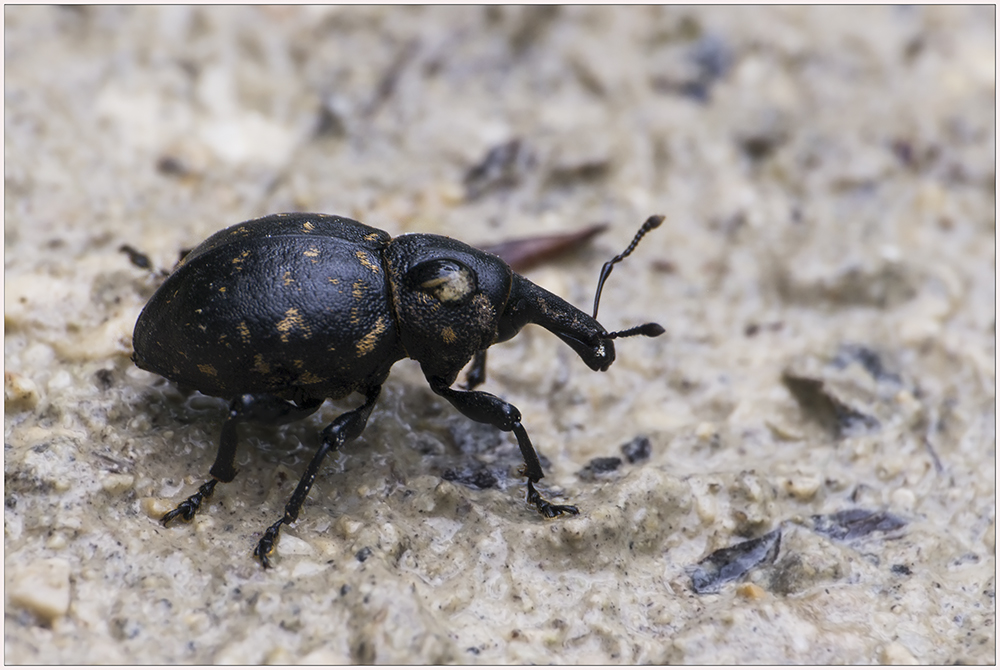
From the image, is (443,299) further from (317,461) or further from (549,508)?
(549,508)

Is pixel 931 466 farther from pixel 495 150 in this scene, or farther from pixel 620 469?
pixel 495 150

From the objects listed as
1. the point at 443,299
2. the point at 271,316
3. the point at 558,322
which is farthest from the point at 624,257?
the point at 271,316

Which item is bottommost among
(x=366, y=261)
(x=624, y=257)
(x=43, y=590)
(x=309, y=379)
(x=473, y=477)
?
(x=473, y=477)

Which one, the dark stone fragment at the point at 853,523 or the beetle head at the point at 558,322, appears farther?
the beetle head at the point at 558,322

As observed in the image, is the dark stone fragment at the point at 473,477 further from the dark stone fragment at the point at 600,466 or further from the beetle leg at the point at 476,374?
the beetle leg at the point at 476,374

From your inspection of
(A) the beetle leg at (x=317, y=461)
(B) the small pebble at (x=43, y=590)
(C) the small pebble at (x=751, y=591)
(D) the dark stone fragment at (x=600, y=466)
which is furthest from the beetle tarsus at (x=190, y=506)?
(C) the small pebble at (x=751, y=591)

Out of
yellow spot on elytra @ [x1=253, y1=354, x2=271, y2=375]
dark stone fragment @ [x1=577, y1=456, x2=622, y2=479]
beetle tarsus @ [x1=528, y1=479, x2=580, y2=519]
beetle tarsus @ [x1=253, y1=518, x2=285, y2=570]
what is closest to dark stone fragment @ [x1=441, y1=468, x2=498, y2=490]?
beetle tarsus @ [x1=528, y1=479, x2=580, y2=519]
